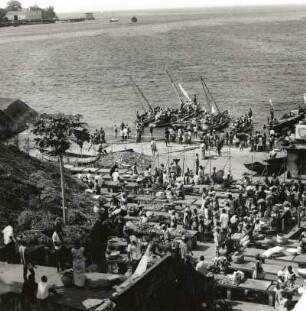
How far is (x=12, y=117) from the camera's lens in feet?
177

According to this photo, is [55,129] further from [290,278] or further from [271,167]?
[271,167]

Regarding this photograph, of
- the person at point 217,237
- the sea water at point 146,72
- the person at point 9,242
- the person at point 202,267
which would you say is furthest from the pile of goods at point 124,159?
the sea water at point 146,72

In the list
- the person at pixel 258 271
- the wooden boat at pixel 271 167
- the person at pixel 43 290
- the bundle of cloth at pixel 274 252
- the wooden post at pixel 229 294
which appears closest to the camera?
the person at pixel 43 290

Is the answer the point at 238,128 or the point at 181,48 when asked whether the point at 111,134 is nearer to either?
the point at 238,128

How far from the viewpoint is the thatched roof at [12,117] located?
5031 cm

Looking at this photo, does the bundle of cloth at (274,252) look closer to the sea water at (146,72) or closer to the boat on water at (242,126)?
the boat on water at (242,126)

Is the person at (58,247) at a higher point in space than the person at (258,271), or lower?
higher

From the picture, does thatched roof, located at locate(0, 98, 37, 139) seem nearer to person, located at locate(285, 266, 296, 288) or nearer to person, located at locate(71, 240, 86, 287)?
person, located at locate(71, 240, 86, 287)

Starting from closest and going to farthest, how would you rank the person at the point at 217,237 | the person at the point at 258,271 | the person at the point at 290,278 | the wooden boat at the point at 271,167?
the person at the point at 290,278, the person at the point at 258,271, the person at the point at 217,237, the wooden boat at the point at 271,167

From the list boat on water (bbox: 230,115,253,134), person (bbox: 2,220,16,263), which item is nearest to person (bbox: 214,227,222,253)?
person (bbox: 2,220,16,263)

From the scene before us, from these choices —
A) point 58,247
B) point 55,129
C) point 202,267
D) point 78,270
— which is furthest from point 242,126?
point 78,270

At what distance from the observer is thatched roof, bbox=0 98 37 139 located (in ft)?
165

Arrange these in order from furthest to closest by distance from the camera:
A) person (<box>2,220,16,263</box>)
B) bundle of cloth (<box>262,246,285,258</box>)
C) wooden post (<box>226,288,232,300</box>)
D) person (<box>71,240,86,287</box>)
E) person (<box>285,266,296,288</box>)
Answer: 1. bundle of cloth (<box>262,246,285,258</box>)
2. wooden post (<box>226,288,232,300</box>)
3. person (<box>285,266,296,288</box>)
4. person (<box>2,220,16,263</box>)
5. person (<box>71,240,86,287</box>)

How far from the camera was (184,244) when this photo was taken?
20.4 metres
